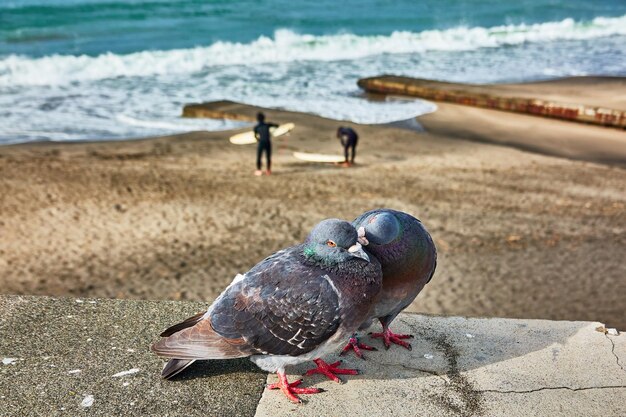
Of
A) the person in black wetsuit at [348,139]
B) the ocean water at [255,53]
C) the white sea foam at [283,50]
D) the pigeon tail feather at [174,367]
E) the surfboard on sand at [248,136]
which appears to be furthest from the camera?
the white sea foam at [283,50]

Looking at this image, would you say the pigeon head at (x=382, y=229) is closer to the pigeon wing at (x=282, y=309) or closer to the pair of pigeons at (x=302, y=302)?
the pair of pigeons at (x=302, y=302)

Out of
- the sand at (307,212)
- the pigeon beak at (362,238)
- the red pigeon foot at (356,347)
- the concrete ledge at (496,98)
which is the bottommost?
the sand at (307,212)

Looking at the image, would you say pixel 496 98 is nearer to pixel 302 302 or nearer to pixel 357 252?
pixel 357 252

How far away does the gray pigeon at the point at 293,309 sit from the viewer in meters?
3.34

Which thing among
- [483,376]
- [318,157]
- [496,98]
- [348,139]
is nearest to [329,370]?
[483,376]

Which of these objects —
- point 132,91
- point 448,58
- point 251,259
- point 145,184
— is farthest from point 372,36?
point 251,259

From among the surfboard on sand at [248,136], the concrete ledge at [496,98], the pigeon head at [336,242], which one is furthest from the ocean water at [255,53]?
the pigeon head at [336,242]

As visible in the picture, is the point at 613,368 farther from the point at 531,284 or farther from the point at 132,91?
the point at 132,91

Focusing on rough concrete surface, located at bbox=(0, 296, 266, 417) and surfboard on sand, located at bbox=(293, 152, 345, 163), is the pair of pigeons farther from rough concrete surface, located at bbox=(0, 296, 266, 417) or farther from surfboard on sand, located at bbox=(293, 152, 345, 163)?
surfboard on sand, located at bbox=(293, 152, 345, 163)

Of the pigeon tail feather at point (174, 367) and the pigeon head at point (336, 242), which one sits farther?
the pigeon tail feather at point (174, 367)

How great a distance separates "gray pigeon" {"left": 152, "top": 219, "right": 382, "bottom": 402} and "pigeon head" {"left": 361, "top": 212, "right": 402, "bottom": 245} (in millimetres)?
200

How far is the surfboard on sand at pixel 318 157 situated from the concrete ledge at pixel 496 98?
717cm

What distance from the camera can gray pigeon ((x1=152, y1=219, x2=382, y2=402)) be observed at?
3.34 meters

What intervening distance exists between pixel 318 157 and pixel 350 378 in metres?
10.1
